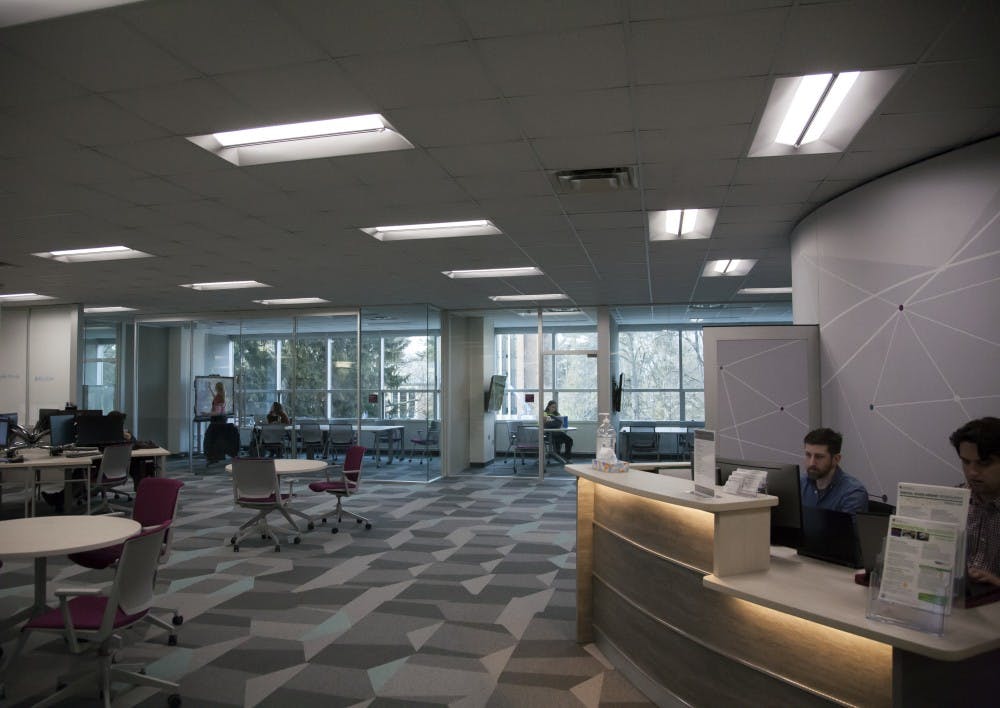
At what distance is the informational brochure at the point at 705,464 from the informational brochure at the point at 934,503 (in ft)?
2.97

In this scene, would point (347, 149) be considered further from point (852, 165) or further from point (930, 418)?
point (930, 418)

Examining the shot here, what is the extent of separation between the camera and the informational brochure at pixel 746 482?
303 centimetres

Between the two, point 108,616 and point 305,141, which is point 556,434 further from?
point 108,616

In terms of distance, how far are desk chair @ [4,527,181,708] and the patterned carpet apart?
0.14 meters

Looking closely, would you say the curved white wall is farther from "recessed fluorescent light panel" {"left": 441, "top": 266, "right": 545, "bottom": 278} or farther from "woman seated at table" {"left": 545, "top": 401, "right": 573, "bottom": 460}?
"woman seated at table" {"left": 545, "top": 401, "right": 573, "bottom": 460}

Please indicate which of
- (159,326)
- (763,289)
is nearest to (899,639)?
(763,289)

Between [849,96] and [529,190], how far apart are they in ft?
7.47

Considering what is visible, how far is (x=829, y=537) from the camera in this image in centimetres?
295

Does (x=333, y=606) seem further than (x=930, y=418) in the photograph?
Yes

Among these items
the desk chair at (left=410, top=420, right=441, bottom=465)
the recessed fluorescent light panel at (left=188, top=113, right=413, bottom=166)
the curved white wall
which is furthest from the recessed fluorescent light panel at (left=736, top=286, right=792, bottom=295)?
the recessed fluorescent light panel at (left=188, top=113, right=413, bottom=166)

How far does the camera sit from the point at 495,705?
347 cm

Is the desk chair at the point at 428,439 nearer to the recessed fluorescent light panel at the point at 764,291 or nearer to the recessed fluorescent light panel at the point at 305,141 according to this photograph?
the recessed fluorescent light panel at the point at 764,291

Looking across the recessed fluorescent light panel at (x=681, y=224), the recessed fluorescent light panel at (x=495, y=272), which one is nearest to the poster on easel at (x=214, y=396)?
the recessed fluorescent light panel at (x=495, y=272)

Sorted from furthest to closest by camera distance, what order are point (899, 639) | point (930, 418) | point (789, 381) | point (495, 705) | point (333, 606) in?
point (789, 381)
point (333, 606)
point (930, 418)
point (495, 705)
point (899, 639)
